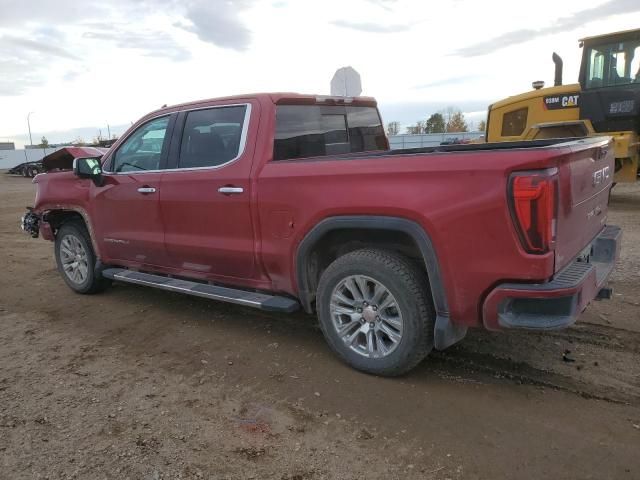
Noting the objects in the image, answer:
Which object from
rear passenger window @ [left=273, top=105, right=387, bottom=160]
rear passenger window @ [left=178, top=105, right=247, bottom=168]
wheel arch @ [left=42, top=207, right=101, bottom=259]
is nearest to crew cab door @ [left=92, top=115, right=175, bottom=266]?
wheel arch @ [left=42, top=207, right=101, bottom=259]

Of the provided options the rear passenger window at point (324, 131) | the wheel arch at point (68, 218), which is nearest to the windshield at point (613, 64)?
the rear passenger window at point (324, 131)

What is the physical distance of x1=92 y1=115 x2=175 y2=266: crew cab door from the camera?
4977mm

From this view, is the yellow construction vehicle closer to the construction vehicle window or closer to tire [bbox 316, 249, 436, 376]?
the construction vehicle window

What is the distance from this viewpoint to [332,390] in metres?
3.61

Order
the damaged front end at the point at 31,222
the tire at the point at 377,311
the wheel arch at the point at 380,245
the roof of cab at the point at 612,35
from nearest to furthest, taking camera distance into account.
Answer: the wheel arch at the point at 380,245 → the tire at the point at 377,311 → the damaged front end at the point at 31,222 → the roof of cab at the point at 612,35

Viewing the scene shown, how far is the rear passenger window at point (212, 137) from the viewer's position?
14.3 feet

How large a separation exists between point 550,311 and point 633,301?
250 centimetres

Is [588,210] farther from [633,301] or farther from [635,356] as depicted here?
[633,301]

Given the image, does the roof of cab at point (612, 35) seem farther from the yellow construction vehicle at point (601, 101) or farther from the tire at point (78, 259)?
the tire at point (78, 259)

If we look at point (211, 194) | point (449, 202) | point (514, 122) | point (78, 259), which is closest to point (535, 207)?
point (449, 202)

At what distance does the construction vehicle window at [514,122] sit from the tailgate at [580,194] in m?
7.65

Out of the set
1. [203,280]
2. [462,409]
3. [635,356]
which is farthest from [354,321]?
[635,356]

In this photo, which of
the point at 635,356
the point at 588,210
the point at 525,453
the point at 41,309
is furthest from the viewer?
the point at 41,309

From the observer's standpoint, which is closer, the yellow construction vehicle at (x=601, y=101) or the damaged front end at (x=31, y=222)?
the damaged front end at (x=31, y=222)
